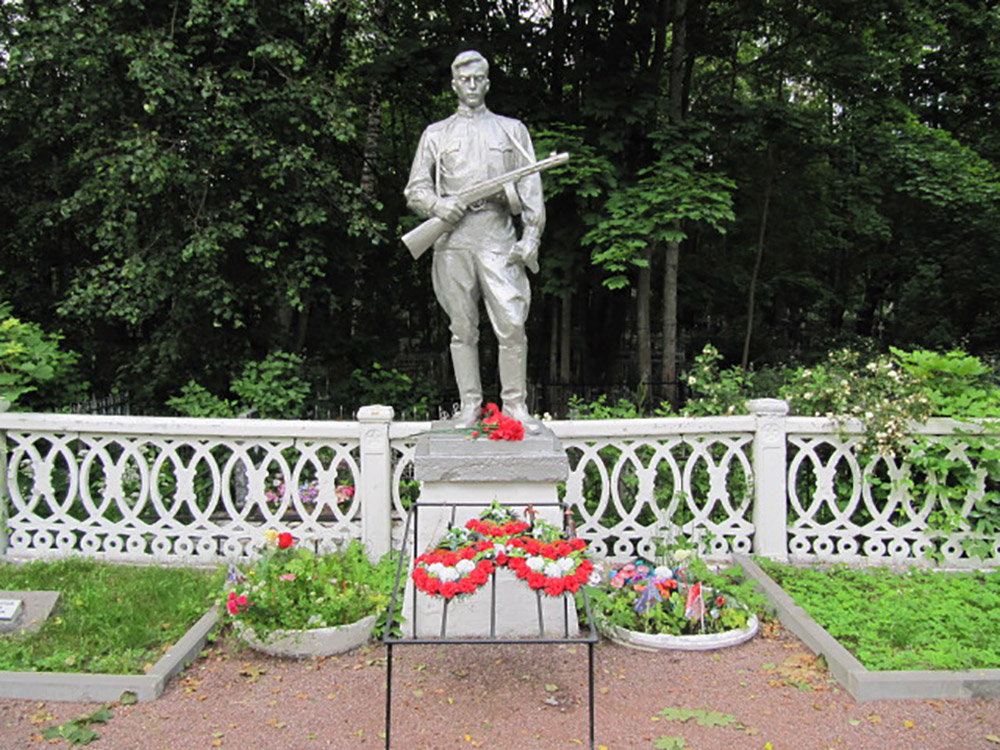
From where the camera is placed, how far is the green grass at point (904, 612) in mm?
3947

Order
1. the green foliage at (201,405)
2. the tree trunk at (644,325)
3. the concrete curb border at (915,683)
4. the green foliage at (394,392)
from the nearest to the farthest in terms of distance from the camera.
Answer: the concrete curb border at (915,683) < the green foliage at (201,405) < the green foliage at (394,392) < the tree trunk at (644,325)

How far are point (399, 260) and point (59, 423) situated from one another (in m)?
9.31

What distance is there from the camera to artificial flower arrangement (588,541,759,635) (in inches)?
173

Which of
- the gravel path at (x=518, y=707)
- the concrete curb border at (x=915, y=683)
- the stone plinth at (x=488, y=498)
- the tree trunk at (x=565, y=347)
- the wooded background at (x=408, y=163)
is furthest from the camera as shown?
the tree trunk at (x=565, y=347)

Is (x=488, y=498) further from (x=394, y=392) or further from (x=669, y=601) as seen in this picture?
(x=394, y=392)

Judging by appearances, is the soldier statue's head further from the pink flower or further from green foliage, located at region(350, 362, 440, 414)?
green foliage, located at region(350, 362, 440, 414)

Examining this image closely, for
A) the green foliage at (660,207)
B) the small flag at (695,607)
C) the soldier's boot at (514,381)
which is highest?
the green foliage at (660,207)

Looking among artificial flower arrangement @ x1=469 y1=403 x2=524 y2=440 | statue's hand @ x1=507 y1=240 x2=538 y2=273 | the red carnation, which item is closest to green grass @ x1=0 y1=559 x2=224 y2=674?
artificial flower arrangement @ x1=469 y1=403 x2=524 y2=440

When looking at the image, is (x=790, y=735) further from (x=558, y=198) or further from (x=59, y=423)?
(x=558, y=198)

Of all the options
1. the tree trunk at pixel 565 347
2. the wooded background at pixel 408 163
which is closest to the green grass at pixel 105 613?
the wooded background at pixel 408 163

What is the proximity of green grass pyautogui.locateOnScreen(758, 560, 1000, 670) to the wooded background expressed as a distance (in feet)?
12.9

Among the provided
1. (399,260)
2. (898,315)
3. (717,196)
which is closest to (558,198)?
(717,196)

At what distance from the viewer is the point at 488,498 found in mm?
4367

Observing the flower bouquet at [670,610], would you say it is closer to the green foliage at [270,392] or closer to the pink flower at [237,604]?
the pink flower at [237,604]
